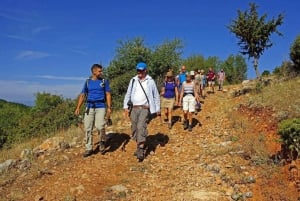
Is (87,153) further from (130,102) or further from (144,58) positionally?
(144,58)

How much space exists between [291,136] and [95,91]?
451cm

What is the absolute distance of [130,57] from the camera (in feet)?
91.6

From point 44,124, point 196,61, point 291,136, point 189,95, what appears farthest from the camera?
point 196,61

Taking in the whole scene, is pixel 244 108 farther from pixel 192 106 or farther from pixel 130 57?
pixel 130 57

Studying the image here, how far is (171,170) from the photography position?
823 cm

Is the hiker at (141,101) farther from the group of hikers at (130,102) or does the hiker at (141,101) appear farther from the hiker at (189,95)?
the hiker at (189,95)

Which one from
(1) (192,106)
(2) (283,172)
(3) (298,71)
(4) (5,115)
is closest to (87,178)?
(2) (283,172)

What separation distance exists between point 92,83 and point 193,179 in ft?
10.8

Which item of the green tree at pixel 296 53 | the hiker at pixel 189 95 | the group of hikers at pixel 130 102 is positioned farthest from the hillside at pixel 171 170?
→ the green tree at pixel 296 53

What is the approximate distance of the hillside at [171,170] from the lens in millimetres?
6770

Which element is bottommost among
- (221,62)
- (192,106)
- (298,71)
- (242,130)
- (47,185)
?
(47,185)

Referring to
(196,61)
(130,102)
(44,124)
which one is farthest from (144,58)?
(196,61)

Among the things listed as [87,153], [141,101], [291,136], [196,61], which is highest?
[196,61]

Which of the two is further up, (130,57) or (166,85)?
(130,57)
